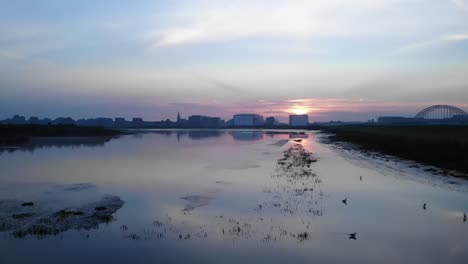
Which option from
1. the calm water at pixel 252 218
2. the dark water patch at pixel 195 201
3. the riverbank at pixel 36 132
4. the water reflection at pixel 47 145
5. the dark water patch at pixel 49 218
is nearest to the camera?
the calm water at pixel 252 218

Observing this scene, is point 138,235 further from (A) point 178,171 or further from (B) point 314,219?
(A) point 178,171

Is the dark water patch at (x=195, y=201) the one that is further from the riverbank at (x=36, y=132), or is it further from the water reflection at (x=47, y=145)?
the riverbank at (x=36, y=132)

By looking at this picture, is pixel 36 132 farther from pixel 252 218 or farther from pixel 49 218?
pixel 252 218

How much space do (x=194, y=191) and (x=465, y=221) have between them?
1313 cm

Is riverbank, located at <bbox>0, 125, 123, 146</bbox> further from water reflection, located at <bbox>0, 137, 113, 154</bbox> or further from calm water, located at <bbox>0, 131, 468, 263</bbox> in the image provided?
calm water, located at <bbox>0, 131, 468, 263</bbox>

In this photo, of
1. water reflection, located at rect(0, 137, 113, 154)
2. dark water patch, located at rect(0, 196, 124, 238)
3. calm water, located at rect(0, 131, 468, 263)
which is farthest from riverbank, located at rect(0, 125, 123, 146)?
dark water patch, located at rect(0, 196, 124, 238)

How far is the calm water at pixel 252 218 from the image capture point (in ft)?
38.1

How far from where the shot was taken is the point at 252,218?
15.9 m

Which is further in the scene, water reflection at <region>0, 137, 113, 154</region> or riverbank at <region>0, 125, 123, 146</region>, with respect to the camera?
riverbank at <region>0, 125, 123, 146</region>

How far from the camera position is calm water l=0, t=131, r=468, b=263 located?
11.6m

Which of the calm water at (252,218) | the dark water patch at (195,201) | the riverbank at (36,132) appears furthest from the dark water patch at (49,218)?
the riverbank at (36,132)

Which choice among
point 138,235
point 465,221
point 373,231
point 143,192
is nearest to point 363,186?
point 465,221

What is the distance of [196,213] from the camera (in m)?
16.8

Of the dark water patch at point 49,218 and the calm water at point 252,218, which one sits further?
the dark water patch at point 49,218
